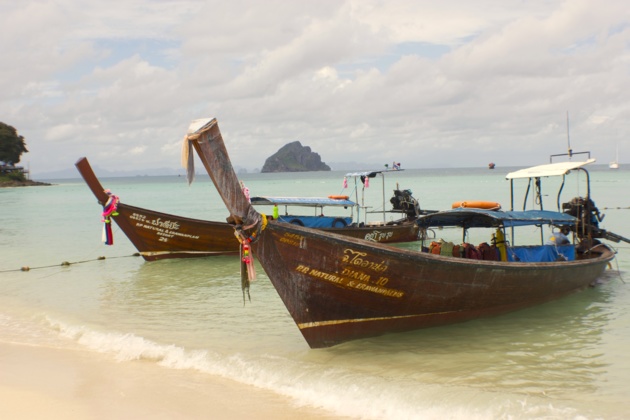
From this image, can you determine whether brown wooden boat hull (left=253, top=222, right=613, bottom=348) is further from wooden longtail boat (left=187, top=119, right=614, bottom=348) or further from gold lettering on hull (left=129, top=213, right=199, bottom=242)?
gold lettering on hull (left=129, top=213, right=199, bottom=242)

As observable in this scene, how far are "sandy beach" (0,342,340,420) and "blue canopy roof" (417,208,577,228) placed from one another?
4936 millimetres

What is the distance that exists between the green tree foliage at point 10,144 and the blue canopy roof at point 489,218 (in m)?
81.5

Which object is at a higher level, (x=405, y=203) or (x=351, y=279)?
(x=405, y=203)

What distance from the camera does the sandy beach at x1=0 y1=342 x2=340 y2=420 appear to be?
5.65 metres

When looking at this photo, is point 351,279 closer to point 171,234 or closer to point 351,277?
point 351,277

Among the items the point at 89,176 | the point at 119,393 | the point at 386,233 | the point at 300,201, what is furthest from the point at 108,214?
the point at 386,233

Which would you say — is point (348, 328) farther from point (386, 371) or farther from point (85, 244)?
point (85, 244)

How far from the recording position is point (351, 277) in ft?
22.5

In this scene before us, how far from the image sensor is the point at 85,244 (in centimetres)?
2208

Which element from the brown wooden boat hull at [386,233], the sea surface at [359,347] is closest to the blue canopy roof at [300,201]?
the brown wooden boat hull at [386,233]

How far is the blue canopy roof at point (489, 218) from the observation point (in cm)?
930

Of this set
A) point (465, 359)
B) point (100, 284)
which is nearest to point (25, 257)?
point (100, 284)

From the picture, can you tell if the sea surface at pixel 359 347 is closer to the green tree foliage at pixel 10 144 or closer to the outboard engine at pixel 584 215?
the outboard engine at pixel 584 215

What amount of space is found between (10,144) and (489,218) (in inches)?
3289
